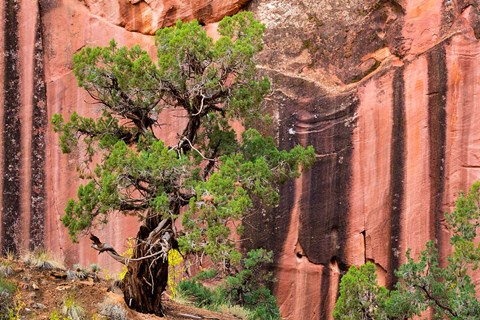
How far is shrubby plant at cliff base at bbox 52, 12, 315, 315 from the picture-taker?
Result: 464 inches

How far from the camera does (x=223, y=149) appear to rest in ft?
43.6

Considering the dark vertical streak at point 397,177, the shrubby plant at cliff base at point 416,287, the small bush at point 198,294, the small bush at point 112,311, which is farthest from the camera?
the dark vertical streak at point 397,177

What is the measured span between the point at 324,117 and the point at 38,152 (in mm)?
5840

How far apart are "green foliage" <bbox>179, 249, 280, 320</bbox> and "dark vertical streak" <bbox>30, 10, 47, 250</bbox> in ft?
12.9

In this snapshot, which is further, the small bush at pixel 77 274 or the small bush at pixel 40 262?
the small bush at pixel 40 262

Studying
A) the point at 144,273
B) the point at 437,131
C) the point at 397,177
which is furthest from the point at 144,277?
the point at 437,131

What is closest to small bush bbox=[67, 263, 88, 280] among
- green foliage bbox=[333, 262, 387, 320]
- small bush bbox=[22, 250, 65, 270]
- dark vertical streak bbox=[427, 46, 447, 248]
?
small bush bbox=[22, 250, 65, 270]

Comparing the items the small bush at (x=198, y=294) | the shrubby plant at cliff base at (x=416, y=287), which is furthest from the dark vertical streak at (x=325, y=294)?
the shrubby plant at cliff base at (x=416, y=287)

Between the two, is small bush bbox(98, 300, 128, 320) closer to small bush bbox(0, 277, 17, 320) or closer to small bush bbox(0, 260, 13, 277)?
small bush bbox(0, 277, 17, 320)

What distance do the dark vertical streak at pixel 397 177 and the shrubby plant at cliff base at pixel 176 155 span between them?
484 centimetres

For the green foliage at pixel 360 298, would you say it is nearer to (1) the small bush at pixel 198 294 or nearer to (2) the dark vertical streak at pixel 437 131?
(1) the small bush at pixel 198 294

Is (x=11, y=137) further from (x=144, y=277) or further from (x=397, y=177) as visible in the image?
(x=397, y=177)

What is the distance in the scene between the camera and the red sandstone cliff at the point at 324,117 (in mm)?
17688

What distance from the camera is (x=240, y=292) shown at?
16688 mm
